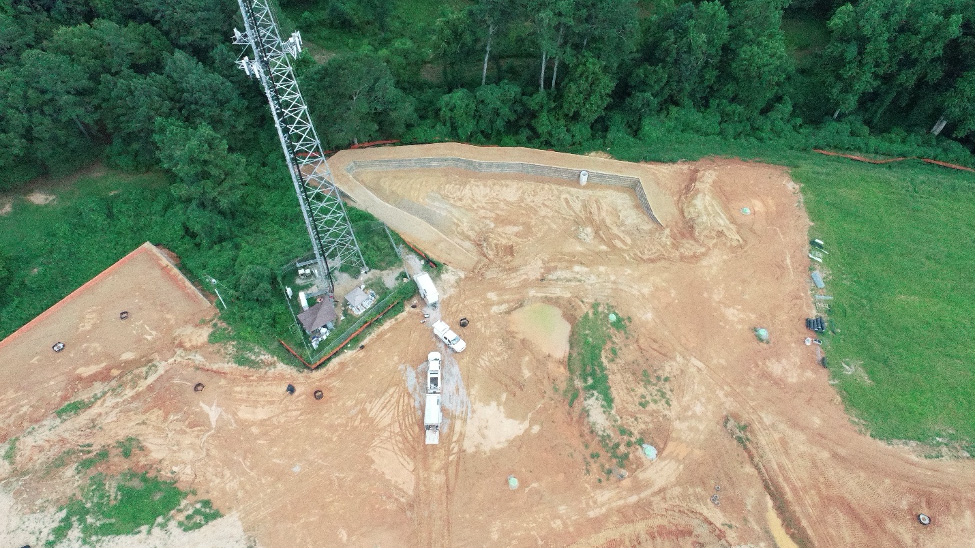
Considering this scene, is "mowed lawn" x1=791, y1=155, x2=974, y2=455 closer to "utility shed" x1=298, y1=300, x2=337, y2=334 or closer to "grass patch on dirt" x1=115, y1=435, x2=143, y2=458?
"utility shed" x1=298, y1=300, x2=337, y2=334

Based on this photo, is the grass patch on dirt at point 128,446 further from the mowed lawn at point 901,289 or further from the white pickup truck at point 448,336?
the mowed lawn at point 901,289

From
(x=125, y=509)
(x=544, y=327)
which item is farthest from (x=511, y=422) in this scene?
(x=125, y=509)

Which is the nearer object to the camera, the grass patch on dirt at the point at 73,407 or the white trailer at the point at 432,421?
the white trailer at the point at 432,421

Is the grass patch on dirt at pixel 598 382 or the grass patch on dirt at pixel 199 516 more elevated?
the grass patch on dirt at pixel 598 382

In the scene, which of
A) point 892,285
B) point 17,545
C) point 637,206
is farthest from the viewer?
point 637,206

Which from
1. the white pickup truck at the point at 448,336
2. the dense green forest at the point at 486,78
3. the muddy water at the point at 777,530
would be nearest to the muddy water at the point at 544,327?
the white pickup truck at the point at 448,336

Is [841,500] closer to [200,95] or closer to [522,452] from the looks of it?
[522,452]

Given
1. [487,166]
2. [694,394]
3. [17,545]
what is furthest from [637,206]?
[17,545]
